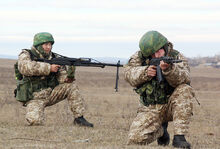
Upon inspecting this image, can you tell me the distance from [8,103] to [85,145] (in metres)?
9.18

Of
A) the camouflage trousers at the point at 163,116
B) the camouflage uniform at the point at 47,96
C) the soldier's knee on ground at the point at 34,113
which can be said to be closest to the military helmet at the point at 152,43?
the camouflage trousers at the point at 163,116

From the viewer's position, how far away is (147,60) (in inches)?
283

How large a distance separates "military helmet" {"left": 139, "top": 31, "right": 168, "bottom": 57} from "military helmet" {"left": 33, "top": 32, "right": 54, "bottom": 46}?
8.84 ft

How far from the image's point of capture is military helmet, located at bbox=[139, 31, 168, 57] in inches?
274

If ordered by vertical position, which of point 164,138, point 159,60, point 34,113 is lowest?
point 164,138

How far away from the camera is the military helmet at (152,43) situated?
6.96 m

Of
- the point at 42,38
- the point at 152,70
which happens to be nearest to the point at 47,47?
the point at 42,38

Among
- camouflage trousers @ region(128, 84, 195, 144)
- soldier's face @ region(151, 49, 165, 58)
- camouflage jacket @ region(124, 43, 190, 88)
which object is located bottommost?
camouflage trousers @ region(128, 84, 195, 144)

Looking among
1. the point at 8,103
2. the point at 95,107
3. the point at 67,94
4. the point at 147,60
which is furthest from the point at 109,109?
the point at 147,60

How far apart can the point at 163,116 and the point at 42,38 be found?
3091 millimetres

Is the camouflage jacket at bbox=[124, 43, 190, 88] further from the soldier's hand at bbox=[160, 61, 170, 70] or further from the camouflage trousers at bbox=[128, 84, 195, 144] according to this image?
the camouflage trousers at bbox=[128, 84, 195, 144]

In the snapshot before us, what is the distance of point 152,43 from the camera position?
22.8 feet

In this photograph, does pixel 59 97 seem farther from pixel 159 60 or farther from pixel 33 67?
pixel 159 60

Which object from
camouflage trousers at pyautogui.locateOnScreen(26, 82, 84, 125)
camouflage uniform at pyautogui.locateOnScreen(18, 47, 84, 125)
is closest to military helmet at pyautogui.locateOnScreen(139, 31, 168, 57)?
camouflage uniform at pyautogui.locateOnScreen(18, 47, 84, 125)
